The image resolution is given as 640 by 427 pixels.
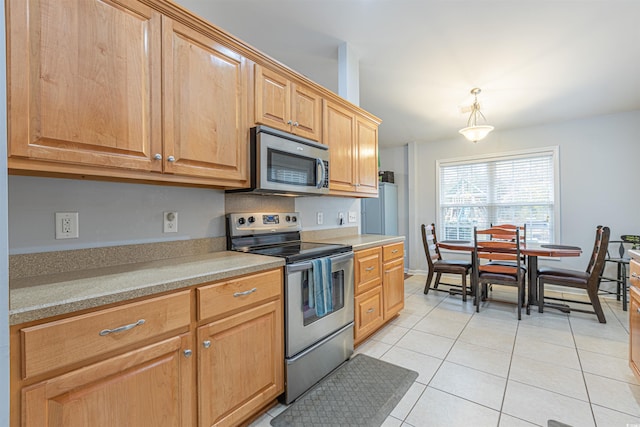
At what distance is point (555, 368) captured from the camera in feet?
6.68

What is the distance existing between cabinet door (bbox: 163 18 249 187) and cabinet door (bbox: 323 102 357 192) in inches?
35.2

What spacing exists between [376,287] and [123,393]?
1.96 m

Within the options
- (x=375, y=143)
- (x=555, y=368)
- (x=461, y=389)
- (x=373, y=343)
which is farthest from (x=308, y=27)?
(x=555, y=368)

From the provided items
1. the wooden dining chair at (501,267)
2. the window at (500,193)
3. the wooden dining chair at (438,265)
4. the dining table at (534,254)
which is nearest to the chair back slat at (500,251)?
the wooden dining chair at (501,267)

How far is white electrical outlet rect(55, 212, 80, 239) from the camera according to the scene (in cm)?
129

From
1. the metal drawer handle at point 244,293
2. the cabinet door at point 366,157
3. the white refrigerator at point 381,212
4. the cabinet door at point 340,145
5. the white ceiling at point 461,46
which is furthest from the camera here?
the white refrigerator at point 381,212

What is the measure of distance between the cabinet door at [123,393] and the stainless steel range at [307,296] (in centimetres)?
61

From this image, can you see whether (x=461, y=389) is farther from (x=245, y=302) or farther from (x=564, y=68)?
(x=564, y=68)

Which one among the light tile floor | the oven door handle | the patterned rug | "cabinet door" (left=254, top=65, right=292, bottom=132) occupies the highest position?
"cabinet door" (left=254, top=65, right=292, bottom=132)

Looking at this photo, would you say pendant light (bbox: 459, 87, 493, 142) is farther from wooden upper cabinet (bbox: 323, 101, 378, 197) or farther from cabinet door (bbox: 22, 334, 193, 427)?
cabinet door (bbox: 22, 334, 193, 427)

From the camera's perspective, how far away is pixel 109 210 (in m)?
1.44

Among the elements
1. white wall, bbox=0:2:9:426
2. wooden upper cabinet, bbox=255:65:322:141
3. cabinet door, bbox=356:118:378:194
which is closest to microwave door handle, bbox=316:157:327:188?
wooden upper cabinet, bbox=255:65:322:141

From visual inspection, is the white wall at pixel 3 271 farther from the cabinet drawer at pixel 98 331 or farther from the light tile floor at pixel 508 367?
the light tile floor at pixel 508 367

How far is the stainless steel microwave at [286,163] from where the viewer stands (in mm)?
1775
